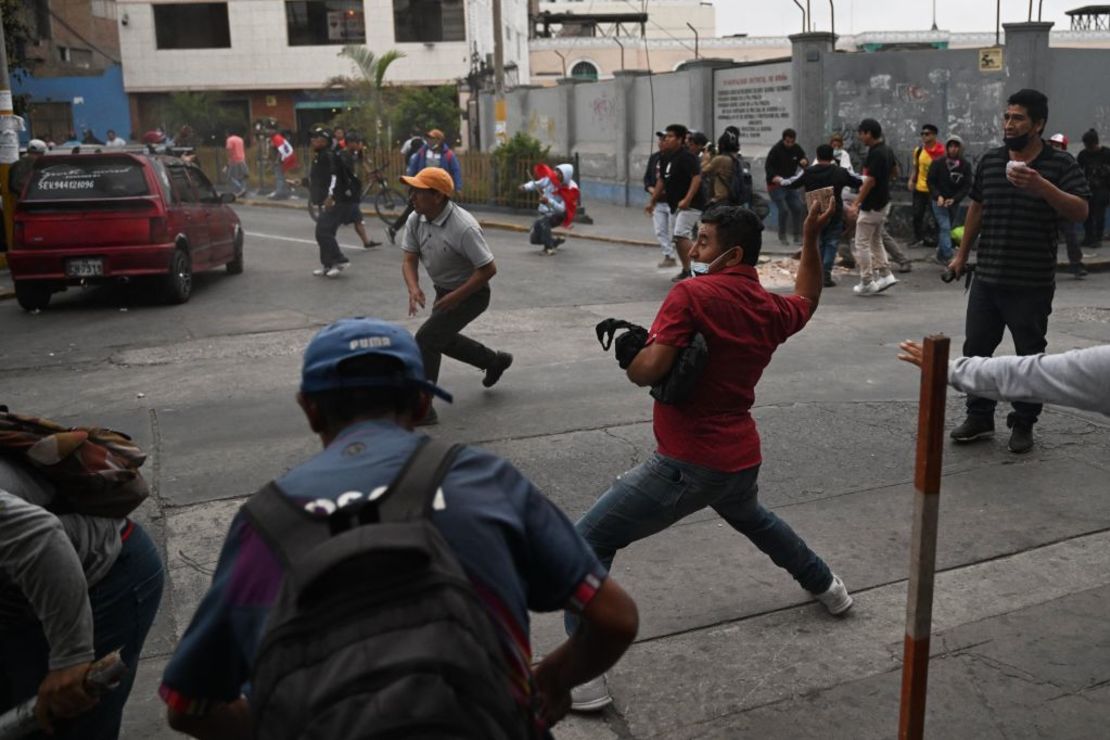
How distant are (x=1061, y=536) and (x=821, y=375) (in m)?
3.49

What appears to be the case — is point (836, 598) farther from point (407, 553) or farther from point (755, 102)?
point (755, 102)

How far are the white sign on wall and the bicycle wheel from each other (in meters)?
6.50

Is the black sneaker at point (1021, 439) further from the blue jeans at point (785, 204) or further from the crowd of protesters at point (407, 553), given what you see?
the blue jeans at point (785, 204)

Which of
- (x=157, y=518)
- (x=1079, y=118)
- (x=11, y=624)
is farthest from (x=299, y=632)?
(x=1079, y=118)

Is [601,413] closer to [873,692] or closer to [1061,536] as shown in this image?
[1061,536]

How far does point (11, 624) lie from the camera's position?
283 centimetres

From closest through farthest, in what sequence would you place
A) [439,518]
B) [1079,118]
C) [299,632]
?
[299,632] < [439,518] < [1079,118]

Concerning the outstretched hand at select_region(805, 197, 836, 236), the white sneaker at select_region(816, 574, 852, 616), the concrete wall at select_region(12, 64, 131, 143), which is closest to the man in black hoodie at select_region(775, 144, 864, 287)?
the white sneaker at select_region(816, 574, 852, 616)

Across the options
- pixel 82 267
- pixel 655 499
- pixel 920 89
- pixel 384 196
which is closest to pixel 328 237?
pixel 82 267

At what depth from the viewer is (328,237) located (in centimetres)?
1452

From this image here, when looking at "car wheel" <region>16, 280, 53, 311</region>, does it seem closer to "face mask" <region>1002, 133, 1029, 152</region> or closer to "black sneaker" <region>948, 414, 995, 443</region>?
"black sneaker" <region>948, 414, 995, 443</region>

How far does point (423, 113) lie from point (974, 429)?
29404mm

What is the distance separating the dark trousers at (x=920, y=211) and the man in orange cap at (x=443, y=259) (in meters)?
11.0

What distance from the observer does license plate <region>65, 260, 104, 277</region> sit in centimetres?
1254
